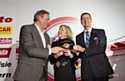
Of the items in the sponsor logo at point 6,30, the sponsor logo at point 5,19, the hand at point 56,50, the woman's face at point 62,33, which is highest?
the sponsor logo at point 5,19

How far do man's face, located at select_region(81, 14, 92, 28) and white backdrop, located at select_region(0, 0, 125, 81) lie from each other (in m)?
0.07

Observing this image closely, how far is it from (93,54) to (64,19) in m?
0.78

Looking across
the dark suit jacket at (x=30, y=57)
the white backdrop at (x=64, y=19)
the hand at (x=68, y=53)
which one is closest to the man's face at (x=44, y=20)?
the white backdrop at (x=64, y=19)

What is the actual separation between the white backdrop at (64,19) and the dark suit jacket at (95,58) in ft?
0.33

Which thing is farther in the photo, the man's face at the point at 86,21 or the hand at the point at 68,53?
the man's face at the point at 86,21

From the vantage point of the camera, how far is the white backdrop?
2.43 metres

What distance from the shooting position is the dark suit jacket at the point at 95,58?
2.38 meters

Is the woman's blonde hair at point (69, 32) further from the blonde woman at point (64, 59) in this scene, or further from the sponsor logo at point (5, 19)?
the sponsor logo at point (5, 19)

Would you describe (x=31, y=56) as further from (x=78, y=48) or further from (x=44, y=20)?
(x=78, y=48)

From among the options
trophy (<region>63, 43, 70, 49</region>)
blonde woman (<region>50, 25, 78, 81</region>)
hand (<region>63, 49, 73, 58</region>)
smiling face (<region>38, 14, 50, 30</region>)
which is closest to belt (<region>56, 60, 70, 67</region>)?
blonde woman (<region>50, 25, 78, 81</region>)

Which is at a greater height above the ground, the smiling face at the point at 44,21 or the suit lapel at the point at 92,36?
the smiling face at the point at 44,21

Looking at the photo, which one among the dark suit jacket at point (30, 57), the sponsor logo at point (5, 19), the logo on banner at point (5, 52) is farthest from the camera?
the sponsor logo at point (5, 19)

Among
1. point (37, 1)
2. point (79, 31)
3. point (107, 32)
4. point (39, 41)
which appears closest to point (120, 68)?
point (107, 32)

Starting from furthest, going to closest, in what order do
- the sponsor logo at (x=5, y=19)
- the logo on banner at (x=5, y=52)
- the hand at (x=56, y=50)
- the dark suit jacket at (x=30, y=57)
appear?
the sponsor logo at (x=5, y=19), the logo on banner at (x=5, y=52), the hand at (x=56, y=50), the dark suit jacket at (x=30, y=57)
